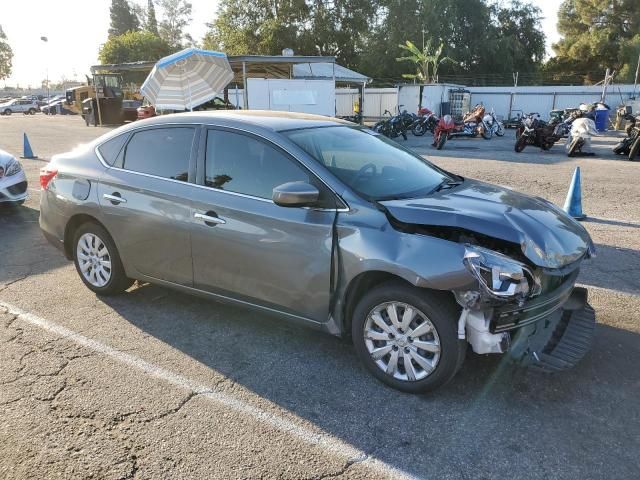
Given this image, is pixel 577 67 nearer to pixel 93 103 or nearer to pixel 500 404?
pixel 93 103

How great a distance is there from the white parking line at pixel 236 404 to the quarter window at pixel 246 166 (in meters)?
1.32

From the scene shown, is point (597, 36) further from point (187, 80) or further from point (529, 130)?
point (187, 80)

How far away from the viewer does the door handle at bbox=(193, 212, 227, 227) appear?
12.0 ft

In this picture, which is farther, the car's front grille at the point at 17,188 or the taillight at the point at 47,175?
the car's front grille at the point at 17,188

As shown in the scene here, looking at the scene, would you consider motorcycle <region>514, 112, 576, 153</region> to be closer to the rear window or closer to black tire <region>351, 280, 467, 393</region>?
the rear window

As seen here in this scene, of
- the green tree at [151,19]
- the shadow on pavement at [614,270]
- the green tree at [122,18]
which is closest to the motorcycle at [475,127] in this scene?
the shadow on pavement at [614,270]

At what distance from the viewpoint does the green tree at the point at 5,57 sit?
320ft

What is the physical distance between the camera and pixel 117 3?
3337 inches

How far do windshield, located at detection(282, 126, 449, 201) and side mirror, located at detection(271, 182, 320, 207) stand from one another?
281 millimetres

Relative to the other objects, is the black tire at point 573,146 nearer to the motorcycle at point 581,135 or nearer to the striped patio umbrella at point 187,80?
the motorcycle at point 581,135

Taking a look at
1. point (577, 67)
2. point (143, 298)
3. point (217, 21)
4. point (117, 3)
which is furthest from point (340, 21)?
point (117, 3)

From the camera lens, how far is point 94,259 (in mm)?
4602

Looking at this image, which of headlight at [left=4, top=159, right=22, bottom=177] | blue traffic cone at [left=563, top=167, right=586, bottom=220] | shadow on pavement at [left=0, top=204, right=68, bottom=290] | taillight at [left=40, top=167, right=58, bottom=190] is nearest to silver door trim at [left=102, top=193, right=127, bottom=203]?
taillight at [left=40, top=167, right=58, bottom=190]

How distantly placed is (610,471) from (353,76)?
2605 centimetres
